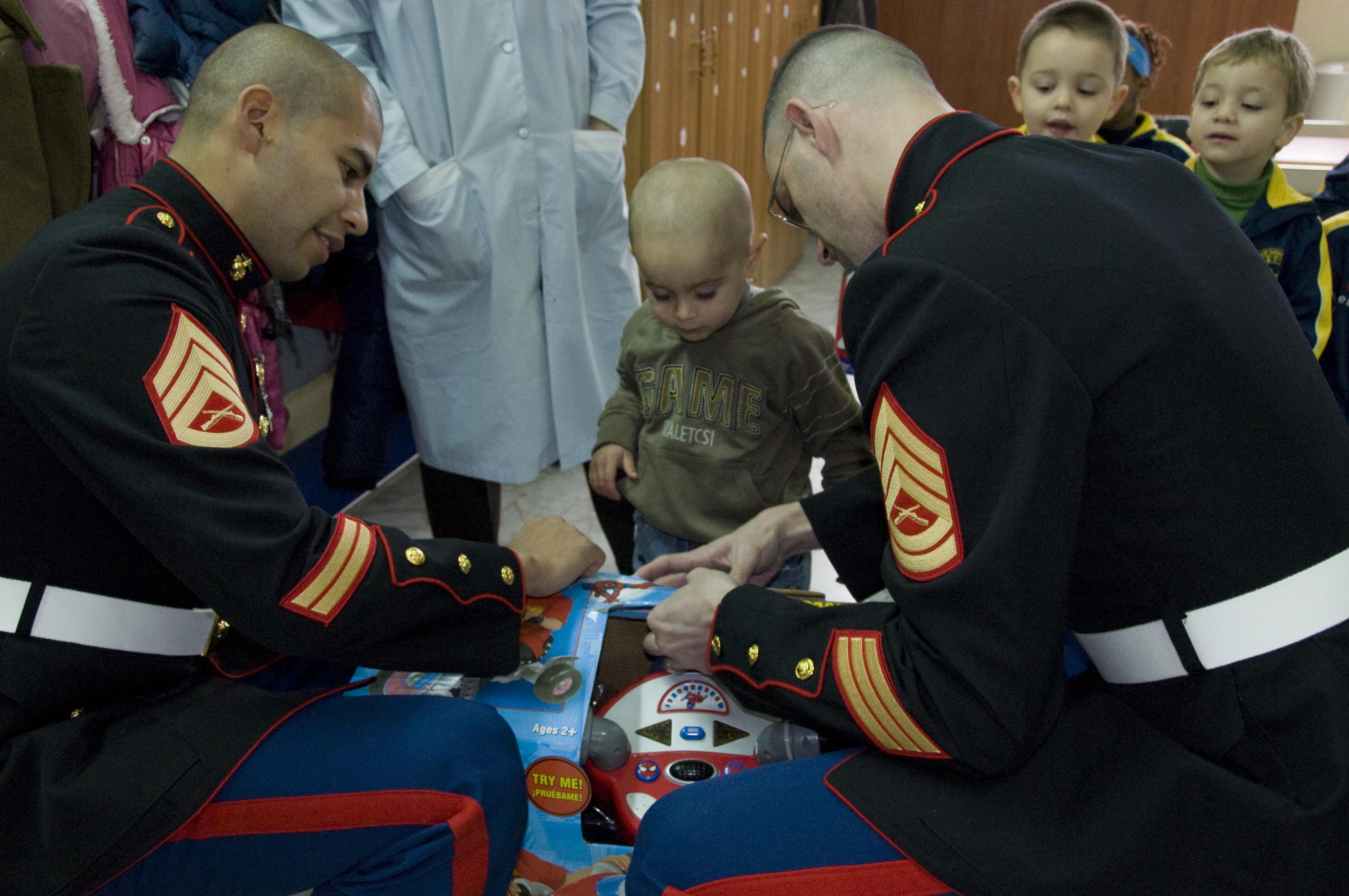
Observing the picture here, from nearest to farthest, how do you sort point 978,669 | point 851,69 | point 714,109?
point 978,669 < point 851,69 < point 714,109

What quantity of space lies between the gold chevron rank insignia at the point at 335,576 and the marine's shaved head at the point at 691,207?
68cm

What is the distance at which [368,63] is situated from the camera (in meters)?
1.82

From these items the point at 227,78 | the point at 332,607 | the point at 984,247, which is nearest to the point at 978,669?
the point at 984,247

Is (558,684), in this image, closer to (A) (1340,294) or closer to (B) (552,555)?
(B) (552,555)

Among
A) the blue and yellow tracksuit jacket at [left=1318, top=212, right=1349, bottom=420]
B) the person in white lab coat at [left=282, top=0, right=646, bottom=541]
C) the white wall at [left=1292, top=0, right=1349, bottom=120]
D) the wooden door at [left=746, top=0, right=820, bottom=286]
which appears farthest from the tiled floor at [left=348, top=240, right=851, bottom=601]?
the white wall at [left=1292, top=0, right=1349, bottom=120]

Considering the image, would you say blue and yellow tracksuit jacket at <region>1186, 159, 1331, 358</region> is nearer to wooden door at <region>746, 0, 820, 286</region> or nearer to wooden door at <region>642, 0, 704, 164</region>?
wooden door at <region>642, 0, 704, 164</region>

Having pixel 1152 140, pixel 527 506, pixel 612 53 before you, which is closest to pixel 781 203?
pixel 612 53

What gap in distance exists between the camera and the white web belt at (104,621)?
3.01 feet

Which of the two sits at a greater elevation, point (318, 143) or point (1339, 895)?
point (318, 143)

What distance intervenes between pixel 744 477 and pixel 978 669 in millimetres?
826

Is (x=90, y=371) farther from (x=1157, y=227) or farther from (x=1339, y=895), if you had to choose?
(x=1339, y=895)

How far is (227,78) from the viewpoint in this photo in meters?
1.19

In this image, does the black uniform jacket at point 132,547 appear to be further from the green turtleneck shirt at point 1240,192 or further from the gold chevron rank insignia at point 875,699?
the green turtleneck shirt at point 1240,192

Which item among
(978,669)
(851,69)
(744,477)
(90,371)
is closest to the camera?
(978,669)
